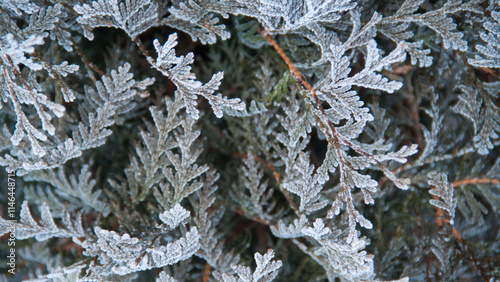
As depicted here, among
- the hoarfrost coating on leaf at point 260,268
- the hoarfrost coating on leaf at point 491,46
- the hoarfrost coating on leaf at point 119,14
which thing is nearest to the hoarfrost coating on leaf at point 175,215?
the hoarfrost coating on leaf at point 260,268

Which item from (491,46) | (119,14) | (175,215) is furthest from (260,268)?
(491,46)

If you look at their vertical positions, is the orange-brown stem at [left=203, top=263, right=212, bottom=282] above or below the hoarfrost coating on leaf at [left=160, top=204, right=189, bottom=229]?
below

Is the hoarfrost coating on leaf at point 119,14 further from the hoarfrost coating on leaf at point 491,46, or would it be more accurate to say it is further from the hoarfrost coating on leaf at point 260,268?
the hoarfrost coating on leaf at point 491,46

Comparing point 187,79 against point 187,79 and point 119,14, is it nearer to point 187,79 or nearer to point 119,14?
point 187,79

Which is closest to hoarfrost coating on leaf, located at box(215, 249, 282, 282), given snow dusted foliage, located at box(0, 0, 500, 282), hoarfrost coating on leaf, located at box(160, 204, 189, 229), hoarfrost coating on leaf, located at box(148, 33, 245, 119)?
snow dusted foliage, located at box(0, 0, 500, 282)

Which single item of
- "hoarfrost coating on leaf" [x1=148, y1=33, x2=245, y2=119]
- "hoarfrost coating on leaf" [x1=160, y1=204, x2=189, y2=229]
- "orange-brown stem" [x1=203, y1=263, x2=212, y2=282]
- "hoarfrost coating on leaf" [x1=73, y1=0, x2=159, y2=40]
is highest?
"hoarfrost coating on leaf" [x1=73, y1=0, x2=159, y2=40]

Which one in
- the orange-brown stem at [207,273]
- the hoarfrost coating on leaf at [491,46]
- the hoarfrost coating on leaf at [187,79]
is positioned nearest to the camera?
the hoarfrost coating on leaf at [187,79]

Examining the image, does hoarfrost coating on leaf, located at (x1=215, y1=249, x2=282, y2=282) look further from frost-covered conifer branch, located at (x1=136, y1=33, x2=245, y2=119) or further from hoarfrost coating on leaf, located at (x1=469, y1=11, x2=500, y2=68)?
hoarfrost coating on leaf, located at (x1=469, y1=11, x2=500, y2=68)

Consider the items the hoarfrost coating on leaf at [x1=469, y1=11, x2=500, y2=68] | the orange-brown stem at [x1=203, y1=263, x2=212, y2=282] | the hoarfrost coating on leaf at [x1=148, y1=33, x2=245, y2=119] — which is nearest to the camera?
the hoarfrost coating on leaf at [x1=148, y1=33, x2=245, y2=119]

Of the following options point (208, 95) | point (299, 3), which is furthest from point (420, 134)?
point (208, 95)
